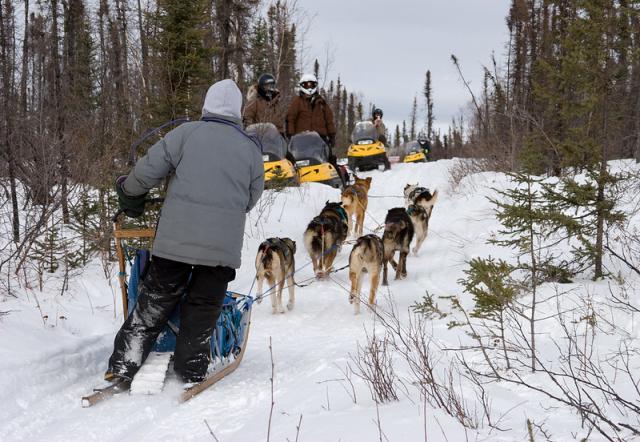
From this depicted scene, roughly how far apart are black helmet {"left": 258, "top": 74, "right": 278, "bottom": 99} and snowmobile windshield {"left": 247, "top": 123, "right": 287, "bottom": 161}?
0.96m

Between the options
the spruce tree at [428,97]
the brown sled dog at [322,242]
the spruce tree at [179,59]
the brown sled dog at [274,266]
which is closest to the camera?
the brown sled dog at [274,266]

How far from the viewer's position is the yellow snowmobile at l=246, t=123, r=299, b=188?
11285 mm

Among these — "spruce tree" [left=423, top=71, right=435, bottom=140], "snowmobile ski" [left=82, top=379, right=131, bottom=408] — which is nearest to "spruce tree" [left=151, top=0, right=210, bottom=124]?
"snowmobile ski" [left=82, top=379, right=131, bottom=408]

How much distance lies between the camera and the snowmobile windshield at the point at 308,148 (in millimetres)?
13109

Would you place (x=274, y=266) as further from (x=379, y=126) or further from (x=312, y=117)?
(x=379, y=126)

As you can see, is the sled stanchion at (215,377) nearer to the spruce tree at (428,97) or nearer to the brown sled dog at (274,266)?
the brown sled dog at (274,266)

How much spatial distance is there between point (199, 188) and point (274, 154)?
8.39 meters

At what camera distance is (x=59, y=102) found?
10.1 m

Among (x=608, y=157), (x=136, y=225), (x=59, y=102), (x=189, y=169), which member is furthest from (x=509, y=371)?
(x=59, y=102)

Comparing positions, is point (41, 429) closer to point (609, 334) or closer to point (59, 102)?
point (609, 334)

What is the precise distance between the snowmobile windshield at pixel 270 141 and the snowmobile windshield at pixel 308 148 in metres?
1.28

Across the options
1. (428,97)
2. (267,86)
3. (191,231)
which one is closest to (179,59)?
(267,86)

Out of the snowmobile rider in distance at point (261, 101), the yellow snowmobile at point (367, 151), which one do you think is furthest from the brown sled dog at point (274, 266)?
the yellow snowmobile at point (367, 151)

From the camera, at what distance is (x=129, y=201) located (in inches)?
140
